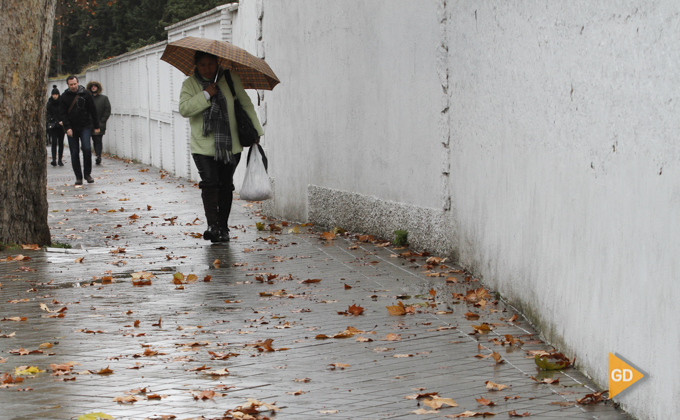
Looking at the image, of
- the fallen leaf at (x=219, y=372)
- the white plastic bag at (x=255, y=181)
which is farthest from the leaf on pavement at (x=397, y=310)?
the white plastic bag at (x=255, y=181)

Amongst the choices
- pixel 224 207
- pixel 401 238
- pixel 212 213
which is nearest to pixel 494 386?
pixel 401 238

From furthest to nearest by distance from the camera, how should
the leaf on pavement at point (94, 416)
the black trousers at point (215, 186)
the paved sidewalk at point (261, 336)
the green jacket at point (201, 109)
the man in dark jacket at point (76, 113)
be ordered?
1. the man in dark jacket at point (76, 113)
2. the black trousers at point (215, 186)
3. the green jacket at point (201, 109)
4. the paved sidewalk at point (261, 336)
5. the leaf on pavement at point (94, 416)

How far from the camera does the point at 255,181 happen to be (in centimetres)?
1067

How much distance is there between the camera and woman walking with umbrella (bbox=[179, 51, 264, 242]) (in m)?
10.4

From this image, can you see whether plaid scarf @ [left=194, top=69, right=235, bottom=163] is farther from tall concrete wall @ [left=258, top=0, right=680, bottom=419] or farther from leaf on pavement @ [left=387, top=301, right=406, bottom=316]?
leaf on pavement @ [left=387, top=301, right=406, bottom=316]

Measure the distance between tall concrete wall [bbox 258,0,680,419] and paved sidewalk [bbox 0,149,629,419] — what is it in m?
0.38

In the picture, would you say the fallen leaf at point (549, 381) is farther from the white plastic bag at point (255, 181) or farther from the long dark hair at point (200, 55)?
the long dark hair at point (200, 55)

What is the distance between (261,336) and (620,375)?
243cm

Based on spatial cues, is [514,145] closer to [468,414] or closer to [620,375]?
[620,375]

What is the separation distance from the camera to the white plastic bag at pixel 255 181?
10.6m

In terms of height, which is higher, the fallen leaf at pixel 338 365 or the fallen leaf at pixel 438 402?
the fallen leaf at pixel 438 402

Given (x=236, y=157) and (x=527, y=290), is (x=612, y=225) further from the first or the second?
(x=236, y=157)

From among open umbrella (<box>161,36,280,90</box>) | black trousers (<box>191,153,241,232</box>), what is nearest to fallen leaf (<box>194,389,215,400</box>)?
open umbrella (<box>161,36,280,90</box>)

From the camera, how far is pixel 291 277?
27.7 ft
